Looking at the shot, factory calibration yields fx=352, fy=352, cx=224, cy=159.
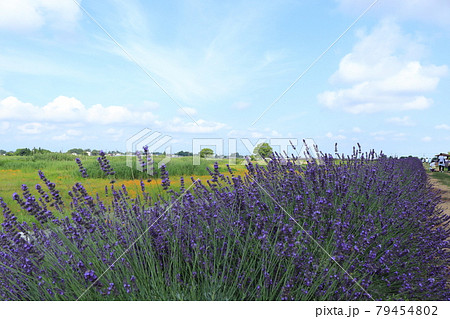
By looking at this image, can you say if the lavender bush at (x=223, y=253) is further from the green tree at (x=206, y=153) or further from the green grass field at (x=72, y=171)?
the green tree at (x=206, y=153)

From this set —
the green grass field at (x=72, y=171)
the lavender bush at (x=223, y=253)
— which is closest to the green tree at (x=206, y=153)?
the green grass field at (x=72, y=171)

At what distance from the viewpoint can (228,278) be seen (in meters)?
2.15

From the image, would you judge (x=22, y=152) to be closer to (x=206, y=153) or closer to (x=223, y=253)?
(x=206, y=153)

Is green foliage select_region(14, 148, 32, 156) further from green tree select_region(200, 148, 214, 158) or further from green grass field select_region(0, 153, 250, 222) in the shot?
green tree select_region(200, 148, 214, 158)

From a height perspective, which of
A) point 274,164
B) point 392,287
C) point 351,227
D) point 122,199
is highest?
point 274,164

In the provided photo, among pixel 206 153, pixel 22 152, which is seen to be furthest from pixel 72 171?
pixel 22 152

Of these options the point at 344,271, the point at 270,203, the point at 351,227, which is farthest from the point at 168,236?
the point at 351,227

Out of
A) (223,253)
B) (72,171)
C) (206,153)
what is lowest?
(223,253)

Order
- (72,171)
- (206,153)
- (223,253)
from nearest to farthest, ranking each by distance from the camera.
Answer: (223,253), (72,171), (206,153)

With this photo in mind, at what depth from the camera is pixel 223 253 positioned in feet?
7.68

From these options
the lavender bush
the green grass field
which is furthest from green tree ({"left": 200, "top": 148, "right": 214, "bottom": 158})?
the lavender bush

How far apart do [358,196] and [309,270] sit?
1490 mm

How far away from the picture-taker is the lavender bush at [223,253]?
2029 millimetres

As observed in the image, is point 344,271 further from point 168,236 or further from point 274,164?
point 274,164
